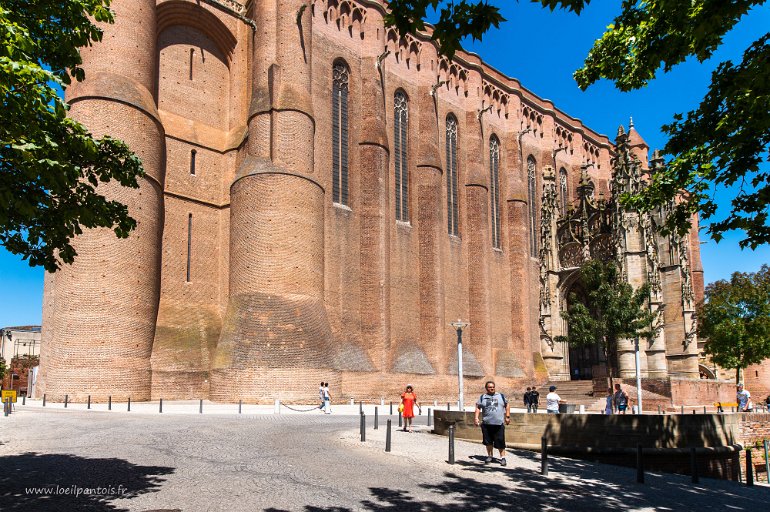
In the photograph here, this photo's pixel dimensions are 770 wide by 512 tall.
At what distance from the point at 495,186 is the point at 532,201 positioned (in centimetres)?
431

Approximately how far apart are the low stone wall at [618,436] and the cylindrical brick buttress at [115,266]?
50.6 ft

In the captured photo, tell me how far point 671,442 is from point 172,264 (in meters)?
21.9

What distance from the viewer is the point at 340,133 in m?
34.7

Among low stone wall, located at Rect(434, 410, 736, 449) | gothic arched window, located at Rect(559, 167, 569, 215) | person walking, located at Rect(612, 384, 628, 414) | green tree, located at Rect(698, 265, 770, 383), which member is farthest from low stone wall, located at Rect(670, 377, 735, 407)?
low stone wall, located at Rect(434, 410, 736, 449)

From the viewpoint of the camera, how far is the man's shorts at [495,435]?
10836mm

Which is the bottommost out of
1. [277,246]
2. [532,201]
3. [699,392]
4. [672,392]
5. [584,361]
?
[699,392]

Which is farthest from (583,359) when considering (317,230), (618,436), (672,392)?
(618,436)

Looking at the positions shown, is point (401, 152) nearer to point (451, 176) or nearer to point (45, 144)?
point (451, 176)

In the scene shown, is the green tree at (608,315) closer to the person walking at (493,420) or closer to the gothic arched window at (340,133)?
the gothic arched window at (340,133)

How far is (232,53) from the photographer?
109 feet

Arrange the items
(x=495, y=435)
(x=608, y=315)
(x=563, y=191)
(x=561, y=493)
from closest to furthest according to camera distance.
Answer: (x=561, y=493) → (x=495, y=435) → (x=608, y=315) → (x=563, y=191)

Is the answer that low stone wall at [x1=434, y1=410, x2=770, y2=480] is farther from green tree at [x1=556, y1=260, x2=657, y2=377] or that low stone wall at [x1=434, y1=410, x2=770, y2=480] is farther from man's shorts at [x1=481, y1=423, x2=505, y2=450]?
green tree at [x1=556, y1=260, x2=657, y2=377]

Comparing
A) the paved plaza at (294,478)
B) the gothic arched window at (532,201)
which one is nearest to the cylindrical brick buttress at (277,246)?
the paved plaza at (294,478)

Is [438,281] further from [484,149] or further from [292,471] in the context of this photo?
[292,471]
